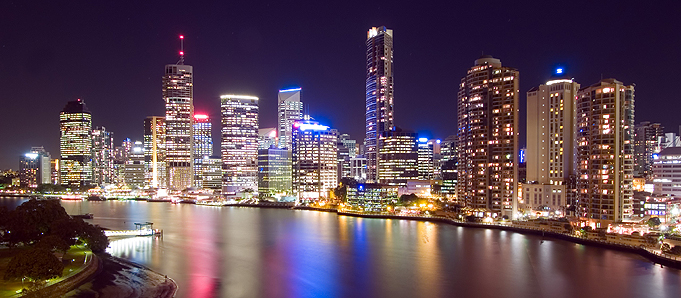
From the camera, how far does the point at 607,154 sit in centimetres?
2566

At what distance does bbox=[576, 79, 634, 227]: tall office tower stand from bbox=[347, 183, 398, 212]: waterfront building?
57.5 ft

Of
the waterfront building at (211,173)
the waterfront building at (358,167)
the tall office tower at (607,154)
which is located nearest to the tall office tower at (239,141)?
the waterfront building at (211,173)

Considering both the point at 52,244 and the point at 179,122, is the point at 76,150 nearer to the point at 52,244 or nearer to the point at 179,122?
the point at 179,122

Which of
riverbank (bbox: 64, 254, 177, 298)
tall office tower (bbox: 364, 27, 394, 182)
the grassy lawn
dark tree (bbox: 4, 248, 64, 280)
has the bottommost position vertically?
riverbank (bbox: 64, 254, 177, 298)

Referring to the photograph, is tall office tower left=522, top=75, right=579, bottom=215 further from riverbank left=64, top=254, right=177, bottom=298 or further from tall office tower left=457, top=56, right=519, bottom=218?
riverbank left=64, top=254, right=177, bottom=298

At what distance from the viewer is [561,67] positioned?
3459 cm

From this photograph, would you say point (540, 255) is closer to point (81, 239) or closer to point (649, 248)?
point (649, 248)

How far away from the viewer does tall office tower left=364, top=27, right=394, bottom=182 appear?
210 ft

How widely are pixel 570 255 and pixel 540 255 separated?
1.47m

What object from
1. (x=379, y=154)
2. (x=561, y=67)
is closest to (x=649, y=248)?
(x=561, y=67)

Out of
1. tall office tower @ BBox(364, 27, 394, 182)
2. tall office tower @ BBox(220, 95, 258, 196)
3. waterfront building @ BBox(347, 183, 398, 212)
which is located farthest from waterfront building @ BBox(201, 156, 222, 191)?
waterfront building @ BBox(347, 183, 398, 212)

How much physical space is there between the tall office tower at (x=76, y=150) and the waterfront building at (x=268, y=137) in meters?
31.8

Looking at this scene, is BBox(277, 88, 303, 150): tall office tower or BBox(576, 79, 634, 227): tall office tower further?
BBox(277, 88, 303, 150): tall office tower

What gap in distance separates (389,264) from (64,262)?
13.0 metres
